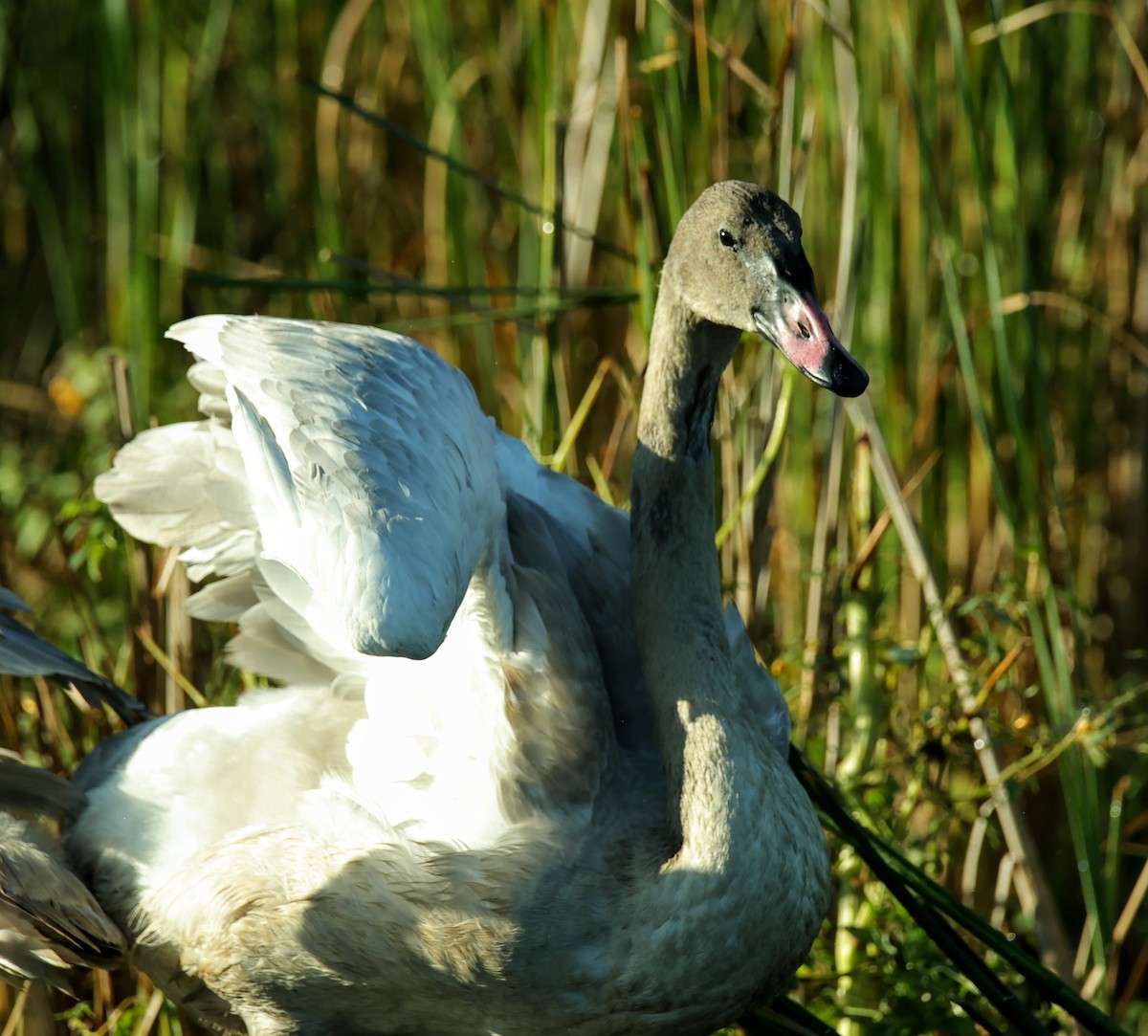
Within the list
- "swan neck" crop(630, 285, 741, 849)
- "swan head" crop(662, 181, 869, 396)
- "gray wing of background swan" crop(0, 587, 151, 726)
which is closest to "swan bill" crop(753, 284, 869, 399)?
"swan head" crop(662, 181, 869, 396)

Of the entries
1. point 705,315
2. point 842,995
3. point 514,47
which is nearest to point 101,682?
point 705,315

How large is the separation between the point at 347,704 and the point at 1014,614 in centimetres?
113

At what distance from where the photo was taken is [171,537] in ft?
8.16

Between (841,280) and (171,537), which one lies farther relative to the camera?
(841,280)

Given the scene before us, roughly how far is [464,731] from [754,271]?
0.76 m

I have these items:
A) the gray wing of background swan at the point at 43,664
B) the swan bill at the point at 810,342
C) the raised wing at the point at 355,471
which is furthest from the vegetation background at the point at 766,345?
the swan bill at the point at 810,342

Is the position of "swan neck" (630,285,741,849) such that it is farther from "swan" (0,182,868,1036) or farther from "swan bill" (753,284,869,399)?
"swan bill" (753,284,869,399)

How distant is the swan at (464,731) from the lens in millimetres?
1945

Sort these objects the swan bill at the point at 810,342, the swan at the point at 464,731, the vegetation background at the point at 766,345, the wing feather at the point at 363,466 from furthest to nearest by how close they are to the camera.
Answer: the vegetation background at the point at 766,345
the swan at the point at 464,731
the swan bill at the point at 810,342
the wing feather at the point at 363,466

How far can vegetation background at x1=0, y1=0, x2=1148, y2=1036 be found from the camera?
2.65 meters

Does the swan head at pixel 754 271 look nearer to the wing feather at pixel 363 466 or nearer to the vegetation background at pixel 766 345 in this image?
the wing feather at pixel 363 466

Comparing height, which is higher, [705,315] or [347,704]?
[705,315]

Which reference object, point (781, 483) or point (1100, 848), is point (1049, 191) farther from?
point (1100, 848)

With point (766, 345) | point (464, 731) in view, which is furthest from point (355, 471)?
point (766, 345)
